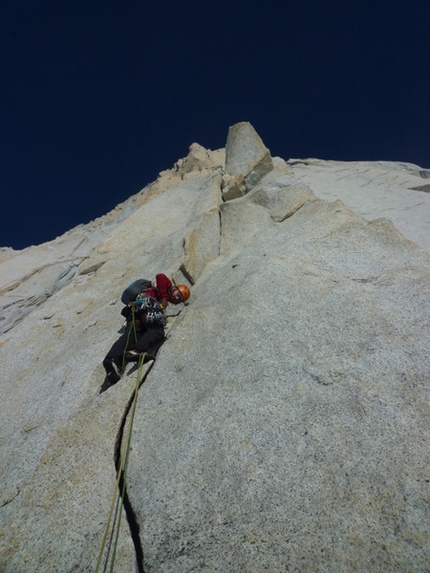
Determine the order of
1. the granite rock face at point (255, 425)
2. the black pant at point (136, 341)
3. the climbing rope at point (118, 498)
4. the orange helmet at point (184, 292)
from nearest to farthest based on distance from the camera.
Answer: the granite rock face at point (255, 425), the climbing rope at point (118, 498), the black pant at point (136, 341), the orange helmet at point (184, 292)

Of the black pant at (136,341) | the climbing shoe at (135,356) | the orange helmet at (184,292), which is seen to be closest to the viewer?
the climbing shoe at (135,356)

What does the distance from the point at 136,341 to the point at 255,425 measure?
3945 millimetres

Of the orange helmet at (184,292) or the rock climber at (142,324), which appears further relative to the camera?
the orange helmet at (184,292)

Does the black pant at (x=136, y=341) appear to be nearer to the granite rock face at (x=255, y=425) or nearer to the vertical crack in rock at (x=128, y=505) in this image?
the granite rock face at (x=255, y=425)

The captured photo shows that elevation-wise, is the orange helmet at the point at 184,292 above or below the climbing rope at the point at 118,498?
above

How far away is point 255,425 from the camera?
17.9 ft

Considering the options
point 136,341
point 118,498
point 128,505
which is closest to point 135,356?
point 136,341

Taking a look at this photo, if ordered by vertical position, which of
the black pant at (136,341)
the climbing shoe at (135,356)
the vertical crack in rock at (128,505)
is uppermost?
the black pant at (136,341)

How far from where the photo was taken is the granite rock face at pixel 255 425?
4.20 metres

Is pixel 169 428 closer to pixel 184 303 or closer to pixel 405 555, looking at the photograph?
pixel 405 555

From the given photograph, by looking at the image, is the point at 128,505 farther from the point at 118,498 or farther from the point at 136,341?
the point at 136,341

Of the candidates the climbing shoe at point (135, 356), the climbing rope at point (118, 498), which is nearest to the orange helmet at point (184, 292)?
the climbing shoe at point (135, 356)

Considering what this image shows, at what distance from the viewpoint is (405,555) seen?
3646 mm

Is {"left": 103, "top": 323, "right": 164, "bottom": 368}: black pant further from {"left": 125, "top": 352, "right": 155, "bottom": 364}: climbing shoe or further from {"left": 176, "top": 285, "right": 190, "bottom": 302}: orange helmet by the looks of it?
{"left": 176, "top": 285, "right": 190, "bottom": 302}: orange helmet
